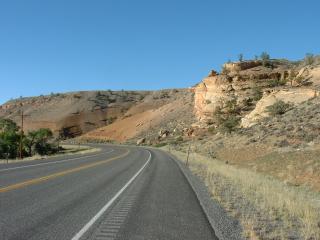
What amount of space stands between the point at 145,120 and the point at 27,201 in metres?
107

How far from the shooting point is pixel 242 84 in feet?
234

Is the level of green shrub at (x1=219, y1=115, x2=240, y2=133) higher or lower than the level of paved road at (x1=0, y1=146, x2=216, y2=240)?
higher

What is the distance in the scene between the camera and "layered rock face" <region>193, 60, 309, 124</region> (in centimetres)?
6769

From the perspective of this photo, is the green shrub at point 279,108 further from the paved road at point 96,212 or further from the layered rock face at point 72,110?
the layered rock face at point 72,110

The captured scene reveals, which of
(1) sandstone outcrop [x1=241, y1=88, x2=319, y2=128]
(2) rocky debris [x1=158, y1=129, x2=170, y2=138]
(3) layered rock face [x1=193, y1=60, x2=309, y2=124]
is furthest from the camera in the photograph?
(2) rocky debris [x1=158, y1=129, x2=170, y2=138]

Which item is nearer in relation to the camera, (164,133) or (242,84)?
(242,84)

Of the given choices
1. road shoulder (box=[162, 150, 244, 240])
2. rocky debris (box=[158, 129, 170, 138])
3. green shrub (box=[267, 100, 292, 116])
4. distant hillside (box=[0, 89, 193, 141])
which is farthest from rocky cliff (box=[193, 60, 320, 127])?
road shoulder (box=[162, 150, 244, 240])

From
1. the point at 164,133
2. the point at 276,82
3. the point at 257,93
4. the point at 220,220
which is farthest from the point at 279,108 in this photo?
the point at 164,133

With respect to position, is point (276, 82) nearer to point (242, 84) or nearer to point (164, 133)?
point (242, 84)

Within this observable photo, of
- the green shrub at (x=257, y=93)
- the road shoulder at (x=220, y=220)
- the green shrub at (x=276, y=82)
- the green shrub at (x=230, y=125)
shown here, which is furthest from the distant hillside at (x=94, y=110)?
the road shoulder at (x=220, y=220)

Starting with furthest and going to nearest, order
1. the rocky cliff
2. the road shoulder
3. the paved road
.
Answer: the rocky cliff < the road shoulder < the paved road

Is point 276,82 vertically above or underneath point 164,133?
above

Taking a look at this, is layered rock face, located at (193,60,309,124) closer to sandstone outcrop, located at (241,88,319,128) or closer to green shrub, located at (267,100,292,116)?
sandstone outcrop, located at (241,88,319,128)

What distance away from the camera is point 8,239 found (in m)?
7.04
